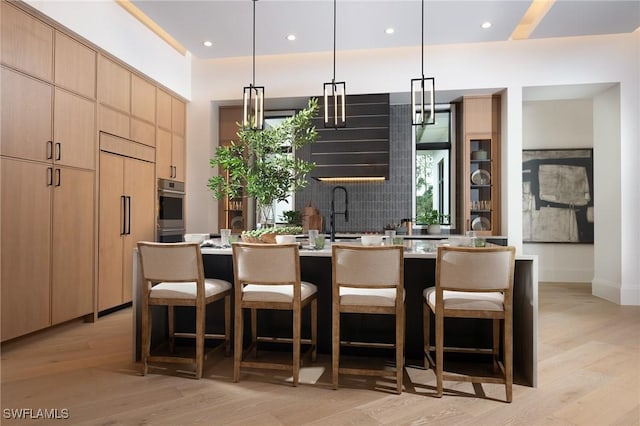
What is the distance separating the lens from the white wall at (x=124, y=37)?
3.65m

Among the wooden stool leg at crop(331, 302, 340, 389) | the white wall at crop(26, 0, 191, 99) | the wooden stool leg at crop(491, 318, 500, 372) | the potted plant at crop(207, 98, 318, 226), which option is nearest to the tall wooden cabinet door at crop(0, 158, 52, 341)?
the white wall at crop(26, 0, 191, 99)

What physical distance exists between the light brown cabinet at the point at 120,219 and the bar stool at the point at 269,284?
2351 millimetres

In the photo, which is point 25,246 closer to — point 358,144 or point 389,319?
point 389,319

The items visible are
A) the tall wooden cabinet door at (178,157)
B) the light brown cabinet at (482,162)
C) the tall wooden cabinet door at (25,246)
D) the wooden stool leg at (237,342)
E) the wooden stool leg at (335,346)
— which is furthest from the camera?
the tall wooden cabinet door at (178,157)

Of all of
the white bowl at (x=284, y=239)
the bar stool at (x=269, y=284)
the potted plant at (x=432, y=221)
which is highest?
the potted plant at (x=432, y=221)

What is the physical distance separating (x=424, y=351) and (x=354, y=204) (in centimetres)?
322

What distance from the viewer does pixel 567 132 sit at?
6438 millimetres

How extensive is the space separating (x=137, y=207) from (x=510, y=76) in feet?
16.1

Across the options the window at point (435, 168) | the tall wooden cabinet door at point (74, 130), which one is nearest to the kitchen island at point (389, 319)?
the tall wooden cabinet door at point (74, 130)

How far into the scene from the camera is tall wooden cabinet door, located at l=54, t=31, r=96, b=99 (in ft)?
11.9

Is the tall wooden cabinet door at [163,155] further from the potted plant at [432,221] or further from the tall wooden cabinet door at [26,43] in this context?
the potted plant at [432,221]

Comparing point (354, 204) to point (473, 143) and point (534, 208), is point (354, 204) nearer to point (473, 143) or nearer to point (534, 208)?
point (473, 143)

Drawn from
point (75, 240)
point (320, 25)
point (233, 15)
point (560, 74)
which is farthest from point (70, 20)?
point (560, 74)

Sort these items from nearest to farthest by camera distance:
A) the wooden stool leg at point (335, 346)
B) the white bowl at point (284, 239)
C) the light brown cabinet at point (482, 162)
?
1. the wooden stool leg at point (335, 346)
2. the white bowl at point (284, 239)
3. the light brown cabinet at point (482, 162)
